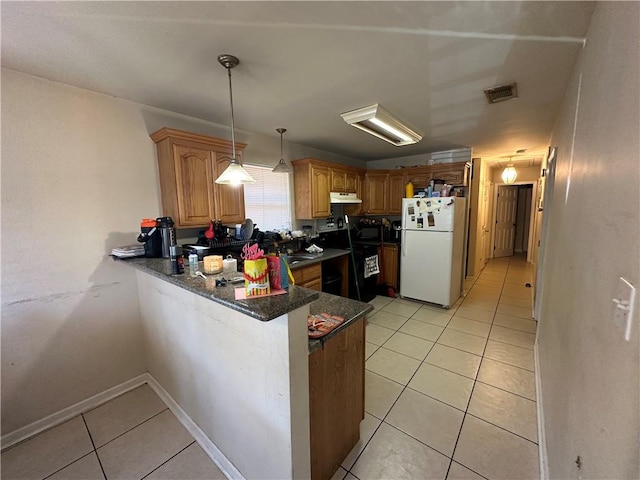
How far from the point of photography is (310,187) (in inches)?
137

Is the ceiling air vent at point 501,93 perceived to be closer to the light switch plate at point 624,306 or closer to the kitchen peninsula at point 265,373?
the light switch plate at point 624,306

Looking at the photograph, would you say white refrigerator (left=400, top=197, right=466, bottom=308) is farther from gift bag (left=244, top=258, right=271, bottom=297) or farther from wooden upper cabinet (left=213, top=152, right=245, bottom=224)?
gift bag (left=244, top=258, right=271, bottom=297)

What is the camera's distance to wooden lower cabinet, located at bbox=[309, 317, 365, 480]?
1258mm

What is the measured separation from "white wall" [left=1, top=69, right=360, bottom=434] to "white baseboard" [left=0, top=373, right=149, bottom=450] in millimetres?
39

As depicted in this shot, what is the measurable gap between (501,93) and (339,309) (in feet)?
7.14

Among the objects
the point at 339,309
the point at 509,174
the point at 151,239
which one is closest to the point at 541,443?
the point at 339,309

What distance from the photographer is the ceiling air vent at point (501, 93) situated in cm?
Answer: 195

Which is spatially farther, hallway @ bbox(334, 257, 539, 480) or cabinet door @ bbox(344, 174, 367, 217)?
cabinet door @ bbox(344, 174, 367, 217)

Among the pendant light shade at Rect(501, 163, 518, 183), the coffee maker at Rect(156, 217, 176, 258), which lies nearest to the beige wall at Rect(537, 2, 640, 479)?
the coffee maker at Rect(156, 217, 176, 258)

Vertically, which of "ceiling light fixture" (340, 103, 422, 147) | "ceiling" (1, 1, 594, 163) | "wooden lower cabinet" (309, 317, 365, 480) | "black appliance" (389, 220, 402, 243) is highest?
"ceiling" (1, 1, 594, 163)

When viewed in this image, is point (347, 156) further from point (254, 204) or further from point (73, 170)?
point (73, 170)

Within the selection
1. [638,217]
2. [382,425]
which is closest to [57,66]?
[638,217]

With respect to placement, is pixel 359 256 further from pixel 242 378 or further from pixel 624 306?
pixel 624 306

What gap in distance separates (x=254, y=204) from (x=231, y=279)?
190cm
